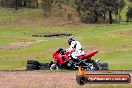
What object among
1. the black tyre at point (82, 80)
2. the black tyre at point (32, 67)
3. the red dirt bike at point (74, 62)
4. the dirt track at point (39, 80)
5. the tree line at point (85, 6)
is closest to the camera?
the black tyre at point (82, 80)

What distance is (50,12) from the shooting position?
84438 millimetres

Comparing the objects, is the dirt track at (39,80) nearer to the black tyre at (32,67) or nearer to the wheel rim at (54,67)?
the black tyre at (32,67)

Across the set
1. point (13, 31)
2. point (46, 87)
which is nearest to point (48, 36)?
point (13, 31)

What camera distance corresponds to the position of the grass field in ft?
121

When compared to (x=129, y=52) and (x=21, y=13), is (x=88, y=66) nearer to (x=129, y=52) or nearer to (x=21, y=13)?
(x=129, y=52)

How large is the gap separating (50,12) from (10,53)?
4164cm

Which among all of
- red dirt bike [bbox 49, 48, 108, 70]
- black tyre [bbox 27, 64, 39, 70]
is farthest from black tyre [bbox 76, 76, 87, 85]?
black tyre [bbox 27, 64, 39, 70]

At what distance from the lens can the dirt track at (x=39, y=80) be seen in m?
20.5

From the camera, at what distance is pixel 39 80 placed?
22.4 metres

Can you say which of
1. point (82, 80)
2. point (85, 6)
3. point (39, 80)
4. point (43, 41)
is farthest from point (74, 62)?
point (85, 6)

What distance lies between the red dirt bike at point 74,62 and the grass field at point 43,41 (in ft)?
10.5

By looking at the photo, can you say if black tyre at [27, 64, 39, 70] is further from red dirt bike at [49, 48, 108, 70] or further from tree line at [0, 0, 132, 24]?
tree line at [0, 0, 132, 24]

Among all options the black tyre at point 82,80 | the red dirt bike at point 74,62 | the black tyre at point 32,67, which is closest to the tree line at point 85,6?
the red dirt bike at point 74,62

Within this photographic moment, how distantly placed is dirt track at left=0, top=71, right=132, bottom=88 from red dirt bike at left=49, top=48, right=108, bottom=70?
6.69 feet
